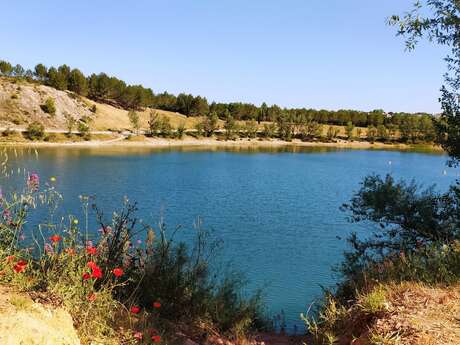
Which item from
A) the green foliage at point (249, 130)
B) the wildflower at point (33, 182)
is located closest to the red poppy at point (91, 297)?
the wildflower at point (33, 182)

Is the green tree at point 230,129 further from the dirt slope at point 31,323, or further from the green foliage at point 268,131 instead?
the dirt slope at point 31,323

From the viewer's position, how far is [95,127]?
116 m

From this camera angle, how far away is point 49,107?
10894 centimetres

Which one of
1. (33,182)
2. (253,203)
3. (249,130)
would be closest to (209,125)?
(249,130)

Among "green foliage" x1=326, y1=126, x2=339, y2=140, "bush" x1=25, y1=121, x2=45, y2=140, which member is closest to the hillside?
"bush" x1=25, y1=121, x2=45, y2=140

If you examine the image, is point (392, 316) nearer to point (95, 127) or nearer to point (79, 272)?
point (79, 272)

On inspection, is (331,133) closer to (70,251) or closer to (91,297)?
(70,251)

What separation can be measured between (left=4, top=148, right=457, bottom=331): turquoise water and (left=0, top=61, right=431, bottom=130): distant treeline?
7125cm

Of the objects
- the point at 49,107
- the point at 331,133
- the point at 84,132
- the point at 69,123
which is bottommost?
the point at 84,132

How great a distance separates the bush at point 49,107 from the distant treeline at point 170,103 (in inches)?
929

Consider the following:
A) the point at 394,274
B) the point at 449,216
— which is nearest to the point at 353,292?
the point at 394,274

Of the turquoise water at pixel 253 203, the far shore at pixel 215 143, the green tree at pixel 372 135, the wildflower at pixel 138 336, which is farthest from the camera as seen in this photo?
the green tree at pixel 372 135

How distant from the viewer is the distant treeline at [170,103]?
137 meters

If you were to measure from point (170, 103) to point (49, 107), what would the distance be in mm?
62459
